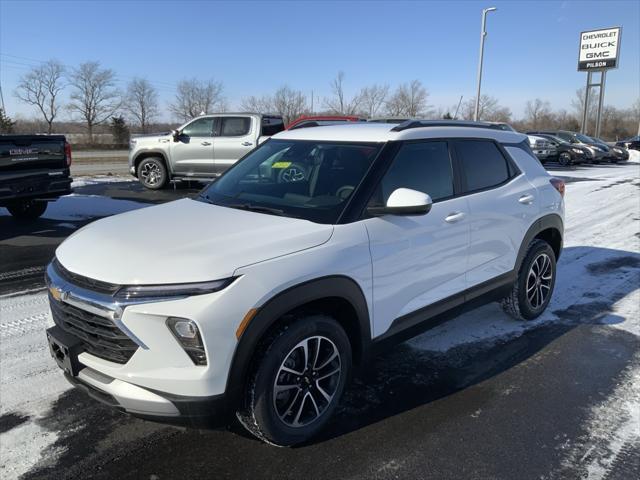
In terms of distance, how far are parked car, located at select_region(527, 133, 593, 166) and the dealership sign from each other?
943 inches

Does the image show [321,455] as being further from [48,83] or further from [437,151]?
[48,83]

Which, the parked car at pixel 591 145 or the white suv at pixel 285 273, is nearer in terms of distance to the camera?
the white suv at pixel 285 273

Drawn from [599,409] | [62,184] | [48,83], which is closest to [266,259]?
[599,409]

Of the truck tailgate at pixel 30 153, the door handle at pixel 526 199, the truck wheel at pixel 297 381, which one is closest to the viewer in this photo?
the truck wheel at pixel 297 381

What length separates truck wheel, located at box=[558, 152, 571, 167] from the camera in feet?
82.2

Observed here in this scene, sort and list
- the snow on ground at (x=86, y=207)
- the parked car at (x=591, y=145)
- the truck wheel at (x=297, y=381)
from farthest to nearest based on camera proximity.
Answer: the parked car at (x=591, y=145) < the snow on ground at (x=86, y=207) < the truck wheel at (x=297, y=381)

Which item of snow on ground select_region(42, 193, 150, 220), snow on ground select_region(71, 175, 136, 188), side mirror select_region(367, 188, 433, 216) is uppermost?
side mirror select_region(367, 188, 433, 216)

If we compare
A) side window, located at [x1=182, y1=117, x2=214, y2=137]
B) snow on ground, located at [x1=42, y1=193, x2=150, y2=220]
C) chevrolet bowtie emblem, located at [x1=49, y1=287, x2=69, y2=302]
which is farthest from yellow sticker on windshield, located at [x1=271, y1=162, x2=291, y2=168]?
side window, located at [x1=182, y1=117, x2=214, y2=137]

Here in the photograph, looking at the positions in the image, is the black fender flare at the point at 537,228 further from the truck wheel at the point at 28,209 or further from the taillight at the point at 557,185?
the truck wheel at the point at 28,209

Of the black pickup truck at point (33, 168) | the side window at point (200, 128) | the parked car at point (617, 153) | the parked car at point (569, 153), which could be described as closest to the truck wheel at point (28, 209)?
the black pickup truck at point (33, 168)

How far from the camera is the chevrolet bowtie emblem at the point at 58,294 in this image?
8.69 ft

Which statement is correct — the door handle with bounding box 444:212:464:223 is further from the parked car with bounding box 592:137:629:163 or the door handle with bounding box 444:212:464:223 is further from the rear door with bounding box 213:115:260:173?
the parked car with bounding box 592:137:629:163

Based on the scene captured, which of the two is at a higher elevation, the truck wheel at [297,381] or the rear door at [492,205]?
the rear door at [492,205]

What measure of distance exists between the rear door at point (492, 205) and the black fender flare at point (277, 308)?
4.44 feet
